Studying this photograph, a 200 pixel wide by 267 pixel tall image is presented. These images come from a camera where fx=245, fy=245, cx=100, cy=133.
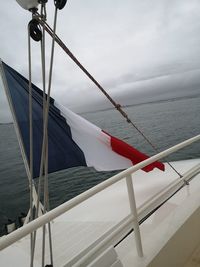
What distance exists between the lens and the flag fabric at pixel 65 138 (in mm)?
3082

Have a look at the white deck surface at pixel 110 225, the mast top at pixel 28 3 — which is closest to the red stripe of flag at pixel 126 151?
the white deck surface at pixel 110 225

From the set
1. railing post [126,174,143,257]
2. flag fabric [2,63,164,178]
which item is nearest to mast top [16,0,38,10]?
flag fabric [2,63,164,178]

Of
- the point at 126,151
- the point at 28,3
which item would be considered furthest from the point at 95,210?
the point at 28,3

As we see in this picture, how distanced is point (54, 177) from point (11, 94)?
1330 cm

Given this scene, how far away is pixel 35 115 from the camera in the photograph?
10.1 ft

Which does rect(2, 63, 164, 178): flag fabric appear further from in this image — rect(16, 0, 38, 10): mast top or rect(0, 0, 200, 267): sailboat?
rect(16, 0, 38, 10): mast top

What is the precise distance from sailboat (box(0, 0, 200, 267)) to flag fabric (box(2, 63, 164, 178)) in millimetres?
13

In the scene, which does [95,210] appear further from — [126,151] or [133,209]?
[133,209]

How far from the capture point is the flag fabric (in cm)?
308

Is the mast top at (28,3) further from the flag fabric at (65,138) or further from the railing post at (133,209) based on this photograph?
the railing post at (133,209)

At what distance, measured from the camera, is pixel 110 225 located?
10.6ft

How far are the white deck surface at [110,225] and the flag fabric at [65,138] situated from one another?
0.65 m

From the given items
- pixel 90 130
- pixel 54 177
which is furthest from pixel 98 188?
pixel 54 177

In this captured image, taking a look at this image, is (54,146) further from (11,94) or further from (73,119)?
(11,94)
